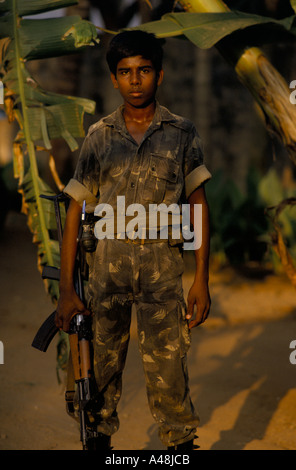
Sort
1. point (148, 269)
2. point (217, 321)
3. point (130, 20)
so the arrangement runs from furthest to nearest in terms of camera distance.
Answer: point (130, 20) < point (217, 321) < point (148, 269)

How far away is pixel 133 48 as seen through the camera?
210 centimetres

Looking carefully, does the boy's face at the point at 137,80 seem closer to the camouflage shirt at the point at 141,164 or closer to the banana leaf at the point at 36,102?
the camouflage shirt at the point at 141,164

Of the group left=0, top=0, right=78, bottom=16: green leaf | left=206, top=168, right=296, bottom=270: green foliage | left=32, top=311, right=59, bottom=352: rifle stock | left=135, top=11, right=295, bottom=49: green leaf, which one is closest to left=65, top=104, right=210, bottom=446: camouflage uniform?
left=32, top=311, right=59, bottom=352: rifle stock

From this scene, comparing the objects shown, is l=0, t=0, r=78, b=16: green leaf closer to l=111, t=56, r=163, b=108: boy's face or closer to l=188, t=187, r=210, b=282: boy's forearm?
l=111, t=56, r=163, b=108: boy's face

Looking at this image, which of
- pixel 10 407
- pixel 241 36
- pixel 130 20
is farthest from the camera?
pixel 130 20

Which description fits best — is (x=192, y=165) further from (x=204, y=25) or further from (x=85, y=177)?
(x=204, y=25)

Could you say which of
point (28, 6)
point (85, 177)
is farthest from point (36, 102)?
point (85, 177)

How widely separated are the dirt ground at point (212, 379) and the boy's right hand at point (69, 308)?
40.5 inches

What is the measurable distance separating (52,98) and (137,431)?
1733 millimetres

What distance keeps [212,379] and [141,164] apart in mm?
2215

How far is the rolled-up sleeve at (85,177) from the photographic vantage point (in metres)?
2.20

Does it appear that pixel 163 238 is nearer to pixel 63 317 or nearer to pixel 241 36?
pixel 63 317

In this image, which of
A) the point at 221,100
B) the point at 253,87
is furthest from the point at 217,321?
the point at 221,100

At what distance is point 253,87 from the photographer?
321cm
